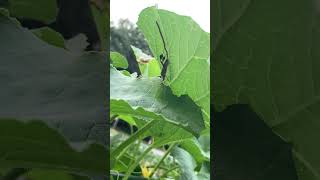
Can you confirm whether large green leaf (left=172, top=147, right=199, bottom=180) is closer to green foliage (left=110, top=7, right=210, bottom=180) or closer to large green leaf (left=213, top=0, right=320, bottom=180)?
green foliage (left=110, top=7, right=210, bottom=180)

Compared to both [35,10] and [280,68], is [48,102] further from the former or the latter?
[280,68]

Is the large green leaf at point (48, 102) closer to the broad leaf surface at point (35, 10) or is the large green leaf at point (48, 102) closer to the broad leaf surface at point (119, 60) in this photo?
the broad leaf surface at point (35, 10)

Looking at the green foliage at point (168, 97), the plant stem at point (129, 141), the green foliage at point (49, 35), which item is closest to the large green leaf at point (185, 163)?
the green foliage at point (168, 97)

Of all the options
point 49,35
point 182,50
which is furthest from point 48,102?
point 182,50

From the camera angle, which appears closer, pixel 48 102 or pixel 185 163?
pixel 48 102

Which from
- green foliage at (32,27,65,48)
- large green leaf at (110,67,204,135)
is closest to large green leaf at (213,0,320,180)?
large green leaf at (110,67,204,135)

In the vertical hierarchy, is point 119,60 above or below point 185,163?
above
